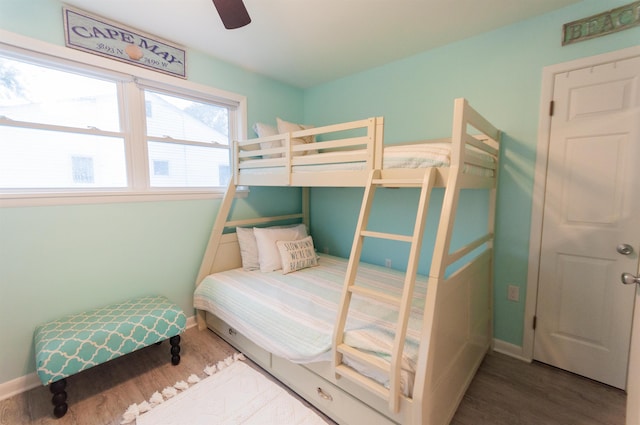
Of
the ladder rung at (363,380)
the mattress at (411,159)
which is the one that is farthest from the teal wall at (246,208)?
the ladder rung at (363,380)

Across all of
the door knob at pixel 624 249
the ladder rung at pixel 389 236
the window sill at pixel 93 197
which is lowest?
the door knob at pixel 624 249

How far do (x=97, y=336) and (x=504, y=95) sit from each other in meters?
3.22

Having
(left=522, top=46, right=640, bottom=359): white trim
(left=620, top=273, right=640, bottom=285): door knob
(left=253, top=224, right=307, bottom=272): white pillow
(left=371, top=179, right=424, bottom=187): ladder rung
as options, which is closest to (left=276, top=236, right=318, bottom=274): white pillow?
(left=253, top=224, right=307, bottom=272): white pillow

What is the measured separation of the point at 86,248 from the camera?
2010 mm

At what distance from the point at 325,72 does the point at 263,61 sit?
65cm

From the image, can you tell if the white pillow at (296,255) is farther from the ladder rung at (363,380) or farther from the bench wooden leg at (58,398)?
the bench wooden leg at (58,398)

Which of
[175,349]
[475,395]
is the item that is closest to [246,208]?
[175,349]

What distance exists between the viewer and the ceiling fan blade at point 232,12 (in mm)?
1332

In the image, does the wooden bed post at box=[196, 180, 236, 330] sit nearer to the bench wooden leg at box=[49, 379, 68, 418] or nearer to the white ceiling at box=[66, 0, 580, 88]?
the bench wooden leg at box=[49, 379, 68, 418]

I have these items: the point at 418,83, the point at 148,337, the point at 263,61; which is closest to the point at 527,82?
the point at 418,83

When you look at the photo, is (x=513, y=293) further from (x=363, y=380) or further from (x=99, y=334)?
(x=99, y=334)

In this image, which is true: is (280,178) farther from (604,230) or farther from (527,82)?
(604,230)

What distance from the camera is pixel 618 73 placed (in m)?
1.70

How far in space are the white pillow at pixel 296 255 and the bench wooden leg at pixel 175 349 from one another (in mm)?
949
